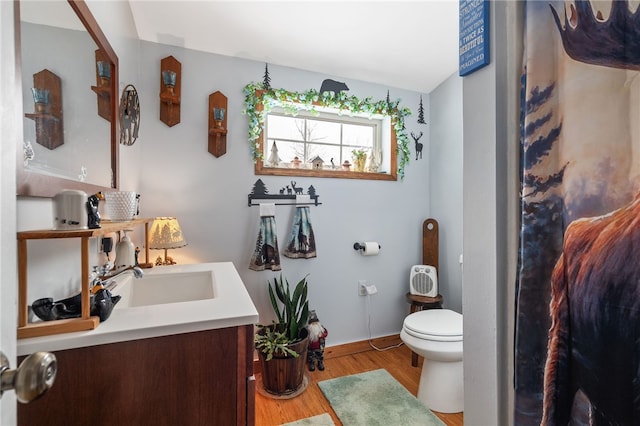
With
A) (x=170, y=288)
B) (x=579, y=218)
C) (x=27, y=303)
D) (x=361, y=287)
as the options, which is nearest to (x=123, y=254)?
(x=170, y=288)

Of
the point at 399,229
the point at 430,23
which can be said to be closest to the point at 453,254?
the point at 399,229

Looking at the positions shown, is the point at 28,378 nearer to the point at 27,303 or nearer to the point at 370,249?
the point at 27,303

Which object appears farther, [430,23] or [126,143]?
[430,23]

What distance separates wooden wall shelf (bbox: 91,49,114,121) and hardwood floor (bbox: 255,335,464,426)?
67.4 inches

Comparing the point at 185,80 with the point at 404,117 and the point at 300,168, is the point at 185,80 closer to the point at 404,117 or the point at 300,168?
the point at 300,168

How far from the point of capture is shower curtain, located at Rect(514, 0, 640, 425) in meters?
0.46

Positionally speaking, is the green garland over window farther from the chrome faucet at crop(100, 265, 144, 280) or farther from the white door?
the white door

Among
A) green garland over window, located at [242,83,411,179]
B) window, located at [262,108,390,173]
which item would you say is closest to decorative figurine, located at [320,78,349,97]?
green garland over window, located at [242,83,411,179]

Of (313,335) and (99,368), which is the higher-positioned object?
(99,368)

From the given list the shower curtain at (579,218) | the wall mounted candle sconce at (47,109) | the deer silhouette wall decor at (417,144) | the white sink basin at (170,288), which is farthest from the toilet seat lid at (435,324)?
the wall mounted candle sconce at (47,109)

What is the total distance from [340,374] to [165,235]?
150 cm

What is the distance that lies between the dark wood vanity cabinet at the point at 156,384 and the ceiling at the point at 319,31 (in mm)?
1760

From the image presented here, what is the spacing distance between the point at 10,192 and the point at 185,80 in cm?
168

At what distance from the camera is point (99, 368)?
0.71m
